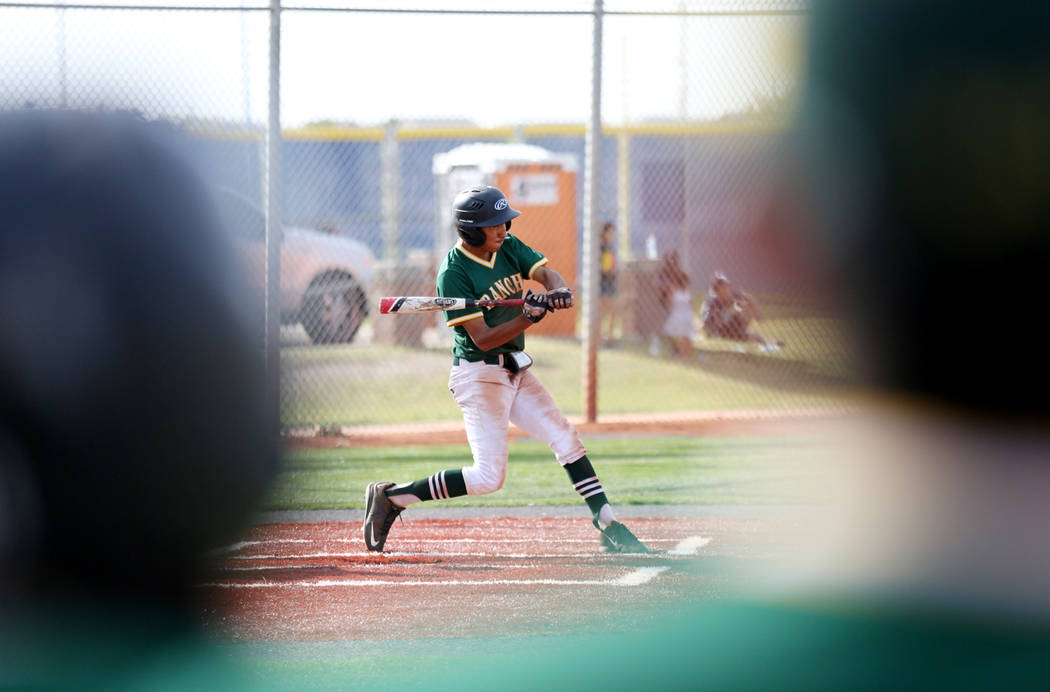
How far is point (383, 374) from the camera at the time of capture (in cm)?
1381

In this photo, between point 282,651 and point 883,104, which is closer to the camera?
point 282,651

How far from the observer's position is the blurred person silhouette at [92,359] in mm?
5219

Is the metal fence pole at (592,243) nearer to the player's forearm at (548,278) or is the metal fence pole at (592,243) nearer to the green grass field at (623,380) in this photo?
the green grass field at (623,380)

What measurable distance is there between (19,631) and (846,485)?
5.67 metres

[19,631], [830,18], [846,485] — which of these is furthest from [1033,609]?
[830,18]

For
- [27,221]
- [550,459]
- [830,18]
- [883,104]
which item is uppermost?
[830,18]

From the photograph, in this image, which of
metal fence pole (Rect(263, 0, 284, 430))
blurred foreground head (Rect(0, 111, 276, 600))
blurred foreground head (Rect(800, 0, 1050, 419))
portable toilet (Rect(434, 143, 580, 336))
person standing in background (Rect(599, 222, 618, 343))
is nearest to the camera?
blurred foreground head (Rect(0, 111, 276, 600))

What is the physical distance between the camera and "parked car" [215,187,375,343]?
40.9 ft

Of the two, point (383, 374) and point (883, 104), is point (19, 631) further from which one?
point (883, 104)

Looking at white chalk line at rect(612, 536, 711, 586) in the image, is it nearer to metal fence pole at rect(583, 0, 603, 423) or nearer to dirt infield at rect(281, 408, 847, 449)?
dirt infield at rect(281, 408, 847, 449)

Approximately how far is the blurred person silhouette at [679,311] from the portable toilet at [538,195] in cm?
235

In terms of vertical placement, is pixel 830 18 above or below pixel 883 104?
above

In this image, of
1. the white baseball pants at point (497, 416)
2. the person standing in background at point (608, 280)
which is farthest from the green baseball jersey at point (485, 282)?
Answer: the person standing in background at point (608, 280)

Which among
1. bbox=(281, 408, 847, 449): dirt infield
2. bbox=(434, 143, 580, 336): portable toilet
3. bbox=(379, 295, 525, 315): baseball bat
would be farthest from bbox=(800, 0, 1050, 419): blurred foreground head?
bbox=(379, 295, 525, 315): baseball bat
